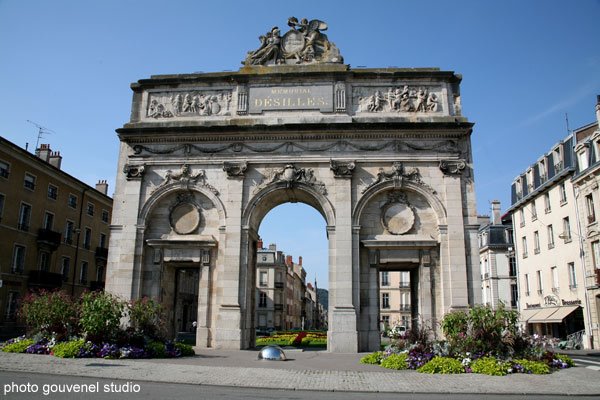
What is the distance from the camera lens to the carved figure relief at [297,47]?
24453 millimetres

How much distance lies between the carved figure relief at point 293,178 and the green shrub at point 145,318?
7.50 meters

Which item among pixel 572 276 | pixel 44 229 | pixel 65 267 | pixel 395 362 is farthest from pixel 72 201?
pixel 572 276

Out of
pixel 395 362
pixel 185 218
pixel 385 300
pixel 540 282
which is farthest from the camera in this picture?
pixel 385 300

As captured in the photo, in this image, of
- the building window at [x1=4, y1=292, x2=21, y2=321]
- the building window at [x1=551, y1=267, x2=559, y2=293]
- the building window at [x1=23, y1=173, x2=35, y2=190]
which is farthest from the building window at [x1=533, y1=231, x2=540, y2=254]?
the building window at [x1=23, y1=173, x2=35, y2=190]

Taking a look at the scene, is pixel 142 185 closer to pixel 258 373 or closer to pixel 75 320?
pixel 75 320

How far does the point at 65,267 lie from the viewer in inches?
1533

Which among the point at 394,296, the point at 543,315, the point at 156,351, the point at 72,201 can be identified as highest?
the point at 72,201

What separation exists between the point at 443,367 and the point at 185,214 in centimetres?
1402

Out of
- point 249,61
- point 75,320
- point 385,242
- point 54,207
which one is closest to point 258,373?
point 75,320

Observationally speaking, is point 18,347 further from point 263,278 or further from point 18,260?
point 263,278

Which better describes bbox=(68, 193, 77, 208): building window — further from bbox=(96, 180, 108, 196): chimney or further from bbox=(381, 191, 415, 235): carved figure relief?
bbox=(381, 191, 415, 235): carved figure relief

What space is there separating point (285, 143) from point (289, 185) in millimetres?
2127

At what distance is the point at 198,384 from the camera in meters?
11.3

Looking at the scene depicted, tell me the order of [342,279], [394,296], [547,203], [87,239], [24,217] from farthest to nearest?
1. [394,296]
2. [87,239]
3. [547,203]
4. [24,217]
5. [342,279]
